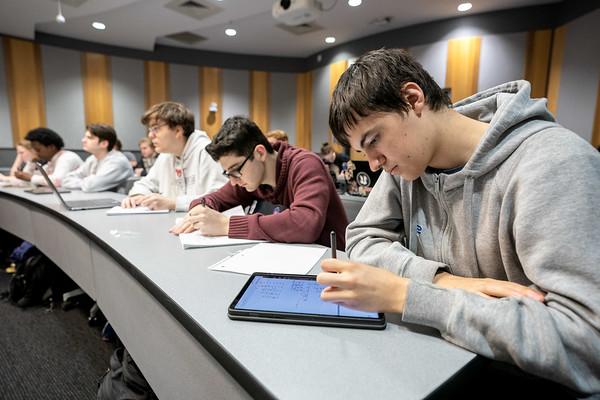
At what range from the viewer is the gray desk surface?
0.44m

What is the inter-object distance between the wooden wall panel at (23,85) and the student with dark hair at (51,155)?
10.1 ft

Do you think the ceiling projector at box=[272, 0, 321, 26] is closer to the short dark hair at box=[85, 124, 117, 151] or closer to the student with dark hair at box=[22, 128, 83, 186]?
the short dark hair at box=[85, 124, 117, 151]

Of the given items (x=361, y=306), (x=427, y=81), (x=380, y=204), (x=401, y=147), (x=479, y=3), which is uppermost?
(x=479, y=3)

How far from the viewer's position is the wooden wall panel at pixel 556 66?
14.6ft

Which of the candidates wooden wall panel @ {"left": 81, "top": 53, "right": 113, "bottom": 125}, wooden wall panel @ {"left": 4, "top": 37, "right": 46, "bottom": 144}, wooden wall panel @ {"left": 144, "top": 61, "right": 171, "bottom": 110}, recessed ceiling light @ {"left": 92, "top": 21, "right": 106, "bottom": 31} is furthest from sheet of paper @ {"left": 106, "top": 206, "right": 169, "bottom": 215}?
wooden wall panel @ {"left": 144, "top": 61, "right": 171, "bottom": 110}

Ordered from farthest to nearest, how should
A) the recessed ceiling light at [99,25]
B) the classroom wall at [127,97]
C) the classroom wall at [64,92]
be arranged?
the classroom wall at [127,97] < the classroom wall at [64,92] < the recessed ceiling light at [99,25]

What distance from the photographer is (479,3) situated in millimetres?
4754

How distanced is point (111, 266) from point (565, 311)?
1224mm

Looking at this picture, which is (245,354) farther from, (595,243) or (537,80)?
(537,80)

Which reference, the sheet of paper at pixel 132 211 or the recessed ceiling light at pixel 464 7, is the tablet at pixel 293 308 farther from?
the recessed ceiling light at pixel 464 7

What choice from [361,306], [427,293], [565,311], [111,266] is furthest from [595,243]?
[111,266]

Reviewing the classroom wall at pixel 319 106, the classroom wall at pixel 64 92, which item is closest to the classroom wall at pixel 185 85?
the classroom wall at pixel 64 92

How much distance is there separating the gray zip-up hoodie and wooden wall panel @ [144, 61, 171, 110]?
6.92m

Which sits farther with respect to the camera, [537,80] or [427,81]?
[537,80]
